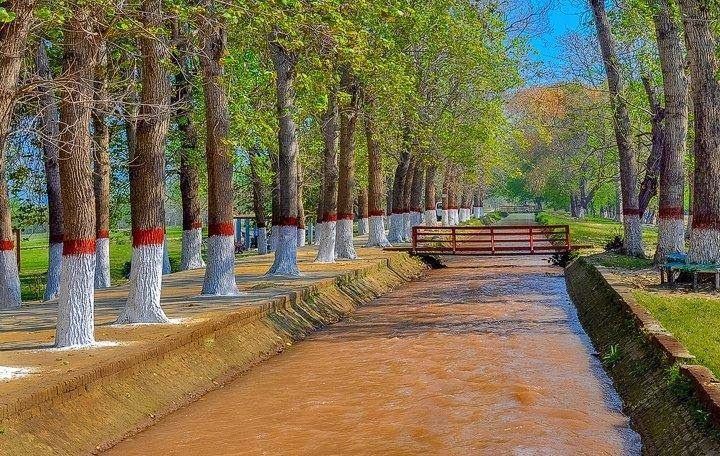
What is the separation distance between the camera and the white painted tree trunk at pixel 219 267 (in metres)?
17.6

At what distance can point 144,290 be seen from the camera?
537 inches

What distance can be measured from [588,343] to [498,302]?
6793mm

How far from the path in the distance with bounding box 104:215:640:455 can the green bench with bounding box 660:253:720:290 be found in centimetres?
236

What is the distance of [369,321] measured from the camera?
63.5 feet

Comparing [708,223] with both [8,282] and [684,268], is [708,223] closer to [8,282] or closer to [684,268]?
[684,268]

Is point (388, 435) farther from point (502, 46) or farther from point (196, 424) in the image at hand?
point (502, 46)

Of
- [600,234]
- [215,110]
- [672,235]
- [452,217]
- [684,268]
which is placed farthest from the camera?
[452,217]

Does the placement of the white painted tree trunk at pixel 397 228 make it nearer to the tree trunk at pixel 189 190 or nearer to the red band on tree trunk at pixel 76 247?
the tree trunk at pixel 189 190

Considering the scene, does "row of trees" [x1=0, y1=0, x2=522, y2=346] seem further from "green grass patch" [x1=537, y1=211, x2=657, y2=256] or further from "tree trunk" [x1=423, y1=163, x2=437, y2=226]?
"green grass patch" [x1=537, y1=211, x2=657, y2=256]

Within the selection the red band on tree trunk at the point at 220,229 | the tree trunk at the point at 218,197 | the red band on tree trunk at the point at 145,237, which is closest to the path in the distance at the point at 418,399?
the tree trunk at the point at 218,197

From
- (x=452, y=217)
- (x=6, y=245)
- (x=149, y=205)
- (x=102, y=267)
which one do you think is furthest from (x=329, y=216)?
(x=452, y=217)

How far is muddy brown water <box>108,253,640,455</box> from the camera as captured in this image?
368 inches

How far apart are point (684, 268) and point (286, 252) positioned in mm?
10095

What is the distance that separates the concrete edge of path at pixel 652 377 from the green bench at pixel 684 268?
3.66 ft
